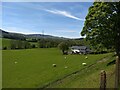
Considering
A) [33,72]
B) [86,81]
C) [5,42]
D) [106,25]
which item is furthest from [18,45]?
[86,81]

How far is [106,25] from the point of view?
36.2 metres

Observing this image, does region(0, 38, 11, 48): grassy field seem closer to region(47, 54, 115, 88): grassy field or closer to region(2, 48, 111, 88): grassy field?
region(2, 48, 111, 88): grassy field

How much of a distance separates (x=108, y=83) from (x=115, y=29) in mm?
22268

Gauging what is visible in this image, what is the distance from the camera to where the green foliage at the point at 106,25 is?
117 feet

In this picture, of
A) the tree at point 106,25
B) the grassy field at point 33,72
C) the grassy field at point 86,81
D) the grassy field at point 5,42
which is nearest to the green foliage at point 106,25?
the tree at point 106,25

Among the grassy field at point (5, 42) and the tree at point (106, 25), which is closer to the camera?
the tree at point (106, 25)

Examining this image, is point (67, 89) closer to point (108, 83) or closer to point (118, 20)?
point (108, 83)

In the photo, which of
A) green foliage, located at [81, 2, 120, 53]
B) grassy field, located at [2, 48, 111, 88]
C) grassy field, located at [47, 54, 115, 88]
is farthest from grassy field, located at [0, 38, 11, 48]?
grassy field, located at [47, 54, 115, 88]

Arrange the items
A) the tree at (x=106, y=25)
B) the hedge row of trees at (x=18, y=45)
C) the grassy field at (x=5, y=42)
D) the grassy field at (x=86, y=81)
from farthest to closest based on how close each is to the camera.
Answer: the grassy field at (x=5, y=42)
the hedge row of trees at (x=18, y=45)
the tree at (x=106, y=25)
the grassy field at (x=86, y=81)

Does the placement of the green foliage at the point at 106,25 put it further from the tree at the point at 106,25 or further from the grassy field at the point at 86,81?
the grassy field at the point at 86,81

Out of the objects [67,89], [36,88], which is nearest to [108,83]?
[67,89]

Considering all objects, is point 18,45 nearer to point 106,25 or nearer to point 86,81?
point 106,25

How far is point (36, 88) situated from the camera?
22.7 m

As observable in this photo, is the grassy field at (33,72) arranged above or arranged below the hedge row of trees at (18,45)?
below
